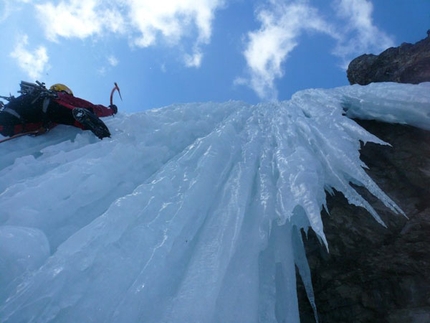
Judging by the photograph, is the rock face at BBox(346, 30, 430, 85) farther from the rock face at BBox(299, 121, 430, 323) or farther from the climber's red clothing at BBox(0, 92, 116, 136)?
the climber's red clothing at BBox(0, 92, 116, 136)

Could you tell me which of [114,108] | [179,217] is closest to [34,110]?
[114,108]

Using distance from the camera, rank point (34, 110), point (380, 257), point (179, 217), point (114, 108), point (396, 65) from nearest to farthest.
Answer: point (179, 217) < point (380, 257) < point (34, 110) < point (114, 108) < point (396, 65)

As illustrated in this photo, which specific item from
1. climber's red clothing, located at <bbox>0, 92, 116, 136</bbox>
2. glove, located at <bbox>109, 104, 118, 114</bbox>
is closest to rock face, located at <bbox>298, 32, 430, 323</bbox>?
climber's red clothing, located at <bbox>0, 92, 116, 136</bbox>

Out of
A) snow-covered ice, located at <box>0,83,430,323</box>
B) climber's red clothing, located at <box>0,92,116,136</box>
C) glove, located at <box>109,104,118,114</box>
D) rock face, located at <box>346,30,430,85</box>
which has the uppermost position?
rock face, located at <box>346,30,430,85</box>

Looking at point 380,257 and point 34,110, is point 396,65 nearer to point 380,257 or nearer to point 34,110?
point 380,257

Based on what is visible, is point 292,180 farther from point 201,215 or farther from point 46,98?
point 46,98

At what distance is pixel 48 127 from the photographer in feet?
16.6

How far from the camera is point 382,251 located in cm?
280

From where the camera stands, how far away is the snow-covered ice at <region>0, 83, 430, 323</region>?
1829mm

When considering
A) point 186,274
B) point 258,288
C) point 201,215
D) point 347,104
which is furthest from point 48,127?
point 347,104

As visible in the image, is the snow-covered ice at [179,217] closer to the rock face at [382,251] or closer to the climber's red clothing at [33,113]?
the rock face at [382,251]

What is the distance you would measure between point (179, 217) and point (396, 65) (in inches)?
359

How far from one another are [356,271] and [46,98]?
200 inches

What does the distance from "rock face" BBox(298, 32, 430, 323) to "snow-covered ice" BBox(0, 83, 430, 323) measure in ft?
0.79
